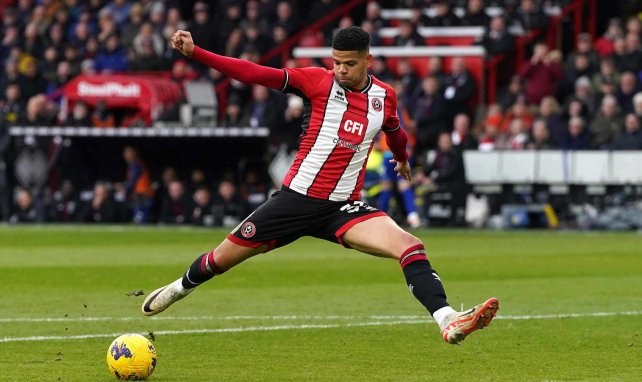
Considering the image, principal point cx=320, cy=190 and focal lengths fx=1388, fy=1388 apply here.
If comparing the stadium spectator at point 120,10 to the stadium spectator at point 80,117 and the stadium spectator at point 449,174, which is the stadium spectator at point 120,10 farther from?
the stadium spectator at point 449,174

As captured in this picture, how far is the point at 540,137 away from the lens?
2355cm

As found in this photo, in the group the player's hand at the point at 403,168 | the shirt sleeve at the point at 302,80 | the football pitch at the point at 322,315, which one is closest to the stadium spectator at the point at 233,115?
the football pitch at the point at 322,315

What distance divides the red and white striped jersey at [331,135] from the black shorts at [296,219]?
0.21 feet

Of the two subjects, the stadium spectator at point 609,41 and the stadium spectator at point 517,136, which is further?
the stadium spectator at point 609,41

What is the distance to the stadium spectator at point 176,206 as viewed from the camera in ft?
82.4

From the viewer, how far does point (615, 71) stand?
79.3 feet

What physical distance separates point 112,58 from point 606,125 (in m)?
10.6

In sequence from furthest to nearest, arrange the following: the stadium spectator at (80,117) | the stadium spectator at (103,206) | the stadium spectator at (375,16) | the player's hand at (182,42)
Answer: the stadium spectator at (375,16) → the stadium spectator at (80,117) → the stadium spectator at (103,206) → the player's hand at (182,42)

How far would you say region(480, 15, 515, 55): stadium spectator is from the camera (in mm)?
25969

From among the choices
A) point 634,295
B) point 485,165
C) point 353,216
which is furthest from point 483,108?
point 353,216

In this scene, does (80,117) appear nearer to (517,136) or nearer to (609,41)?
(517,136)

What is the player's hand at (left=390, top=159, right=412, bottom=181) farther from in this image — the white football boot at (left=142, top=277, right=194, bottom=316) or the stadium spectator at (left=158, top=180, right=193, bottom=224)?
the stadium spectator at (left=158, top=180, right=193, bottom=224)

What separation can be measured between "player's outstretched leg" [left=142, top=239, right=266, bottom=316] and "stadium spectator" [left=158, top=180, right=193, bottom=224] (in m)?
16.1

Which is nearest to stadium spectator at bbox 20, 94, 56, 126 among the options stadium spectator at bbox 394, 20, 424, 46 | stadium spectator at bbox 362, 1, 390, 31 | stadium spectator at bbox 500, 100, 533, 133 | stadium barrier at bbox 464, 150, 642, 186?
stadium spectator at bbox 362, 1, 390, 31
